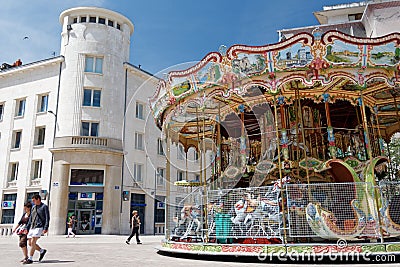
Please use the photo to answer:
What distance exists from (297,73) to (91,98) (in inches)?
860

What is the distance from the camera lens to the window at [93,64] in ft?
96.2

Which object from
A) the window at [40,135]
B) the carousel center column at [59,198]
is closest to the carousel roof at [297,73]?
the carousel center column at [59,198]

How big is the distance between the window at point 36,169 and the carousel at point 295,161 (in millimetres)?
18545

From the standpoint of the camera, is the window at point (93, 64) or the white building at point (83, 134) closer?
the white building at point (83, 134)

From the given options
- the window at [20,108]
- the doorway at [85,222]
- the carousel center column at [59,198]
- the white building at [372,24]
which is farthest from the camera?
the window at [20,108]

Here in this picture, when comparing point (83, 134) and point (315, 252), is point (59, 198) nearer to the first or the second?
point (83, 134)

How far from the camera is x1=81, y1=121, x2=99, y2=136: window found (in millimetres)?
27984

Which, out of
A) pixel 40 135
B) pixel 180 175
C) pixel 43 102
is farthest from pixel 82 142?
pixel 180 175

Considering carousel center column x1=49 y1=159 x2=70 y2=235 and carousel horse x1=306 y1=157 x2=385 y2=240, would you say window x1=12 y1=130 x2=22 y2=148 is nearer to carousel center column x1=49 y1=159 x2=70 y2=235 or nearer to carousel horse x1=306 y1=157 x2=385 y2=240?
carousel center column x1=49 y1=159 x2=70 y2=235

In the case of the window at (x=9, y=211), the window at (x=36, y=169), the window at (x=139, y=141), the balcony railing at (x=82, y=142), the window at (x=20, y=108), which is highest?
the window at (x=20, y=108)

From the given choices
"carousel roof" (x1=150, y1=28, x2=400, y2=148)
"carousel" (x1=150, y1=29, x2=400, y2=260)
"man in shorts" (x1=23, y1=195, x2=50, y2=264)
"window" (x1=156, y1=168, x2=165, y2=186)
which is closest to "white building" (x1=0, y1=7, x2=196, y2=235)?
"window" (x1=156, y1=168, x2=165, y2=186)

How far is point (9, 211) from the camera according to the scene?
28.2 metres

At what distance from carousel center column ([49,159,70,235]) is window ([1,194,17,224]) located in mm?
4183

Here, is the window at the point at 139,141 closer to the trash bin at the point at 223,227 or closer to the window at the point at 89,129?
the window at the point at 89,129
